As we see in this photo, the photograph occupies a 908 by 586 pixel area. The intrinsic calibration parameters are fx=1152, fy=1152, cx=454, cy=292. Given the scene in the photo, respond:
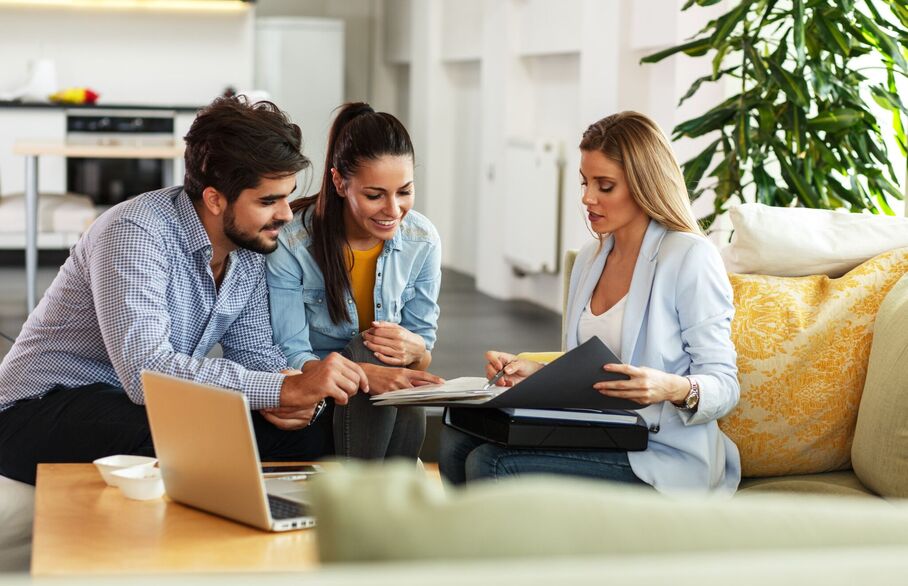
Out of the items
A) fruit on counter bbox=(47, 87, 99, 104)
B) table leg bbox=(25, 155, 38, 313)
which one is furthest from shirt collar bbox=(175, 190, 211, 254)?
fruit on counter bbox=(47, 87, 99, 104)

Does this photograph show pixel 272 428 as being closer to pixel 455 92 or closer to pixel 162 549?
pixel 162 549

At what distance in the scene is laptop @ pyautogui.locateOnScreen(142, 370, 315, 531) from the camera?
5.29 feet

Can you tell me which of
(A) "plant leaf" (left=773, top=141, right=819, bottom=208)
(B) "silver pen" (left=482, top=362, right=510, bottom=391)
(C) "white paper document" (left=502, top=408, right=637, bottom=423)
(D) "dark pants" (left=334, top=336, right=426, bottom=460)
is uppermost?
(A) "plant leaf" (left=773, top=141, right=819, bottom=208)

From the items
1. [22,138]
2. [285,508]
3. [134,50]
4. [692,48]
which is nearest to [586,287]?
[285,508]

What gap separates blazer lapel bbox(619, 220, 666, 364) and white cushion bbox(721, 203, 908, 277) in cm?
35

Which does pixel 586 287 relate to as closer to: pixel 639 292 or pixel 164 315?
pixel 639 292

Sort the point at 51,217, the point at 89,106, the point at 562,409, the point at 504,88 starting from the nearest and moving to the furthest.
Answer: the point at 562,409, the point at 51,217, the point at 504,88, the point at 89,106

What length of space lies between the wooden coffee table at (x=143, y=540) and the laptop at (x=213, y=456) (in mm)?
24

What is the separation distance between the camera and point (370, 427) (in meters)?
2.39

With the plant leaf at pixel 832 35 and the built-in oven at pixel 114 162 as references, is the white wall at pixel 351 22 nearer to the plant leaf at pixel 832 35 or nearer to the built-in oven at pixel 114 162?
the built-in oven at pixel 114 162

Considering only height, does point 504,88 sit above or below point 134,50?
below

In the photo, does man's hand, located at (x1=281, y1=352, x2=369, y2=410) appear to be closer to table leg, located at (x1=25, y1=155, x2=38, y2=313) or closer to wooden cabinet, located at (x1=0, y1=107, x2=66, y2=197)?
table leg, located at (x1=25, y1=155, x2=38, y2=313)

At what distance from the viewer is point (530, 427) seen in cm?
211

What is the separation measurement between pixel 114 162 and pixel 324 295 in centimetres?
640
